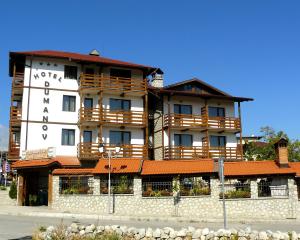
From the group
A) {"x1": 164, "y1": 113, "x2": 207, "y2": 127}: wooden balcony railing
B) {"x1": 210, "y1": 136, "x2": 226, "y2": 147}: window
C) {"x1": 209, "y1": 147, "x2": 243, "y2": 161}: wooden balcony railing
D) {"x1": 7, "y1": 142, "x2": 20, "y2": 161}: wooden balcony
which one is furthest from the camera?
{"x1": 210, "y1": 136, "x2": 226, "y2": 147}: window

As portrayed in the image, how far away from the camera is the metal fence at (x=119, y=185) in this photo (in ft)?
91.2

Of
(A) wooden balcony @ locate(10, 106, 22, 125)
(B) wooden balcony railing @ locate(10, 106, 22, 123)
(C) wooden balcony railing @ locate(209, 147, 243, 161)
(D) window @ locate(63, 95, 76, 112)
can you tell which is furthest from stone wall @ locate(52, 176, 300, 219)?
(C) wooden balcony railing @ locate(209, 147, 243, 161)

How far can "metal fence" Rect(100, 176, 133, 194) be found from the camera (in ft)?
91.2

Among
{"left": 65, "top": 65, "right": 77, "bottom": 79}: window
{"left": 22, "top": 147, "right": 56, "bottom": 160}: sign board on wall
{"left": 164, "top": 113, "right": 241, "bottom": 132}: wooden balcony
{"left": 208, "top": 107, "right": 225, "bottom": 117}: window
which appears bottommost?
{"left": 22, "top": 147, "right": 56, "bottom": 160}: sign board on wall

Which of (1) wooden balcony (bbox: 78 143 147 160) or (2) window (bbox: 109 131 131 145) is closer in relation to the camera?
(1) wooden balcony (bbox: 78 143 147 160)

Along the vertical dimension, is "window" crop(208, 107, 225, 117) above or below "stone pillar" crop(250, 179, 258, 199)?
above

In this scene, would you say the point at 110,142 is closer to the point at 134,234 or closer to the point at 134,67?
the point at 134,67

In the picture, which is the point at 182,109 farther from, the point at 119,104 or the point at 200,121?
the point at 119,104

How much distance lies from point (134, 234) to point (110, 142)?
77.8 ft

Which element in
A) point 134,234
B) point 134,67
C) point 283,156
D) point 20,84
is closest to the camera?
point 134,234

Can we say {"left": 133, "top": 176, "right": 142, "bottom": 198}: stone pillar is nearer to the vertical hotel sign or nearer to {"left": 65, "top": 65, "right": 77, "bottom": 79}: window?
the vertical hotel sign

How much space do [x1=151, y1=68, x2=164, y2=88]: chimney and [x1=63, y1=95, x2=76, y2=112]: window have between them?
9.47m

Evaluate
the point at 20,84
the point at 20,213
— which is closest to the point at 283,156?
the point at 20,213

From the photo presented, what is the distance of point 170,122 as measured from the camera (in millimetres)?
38156
